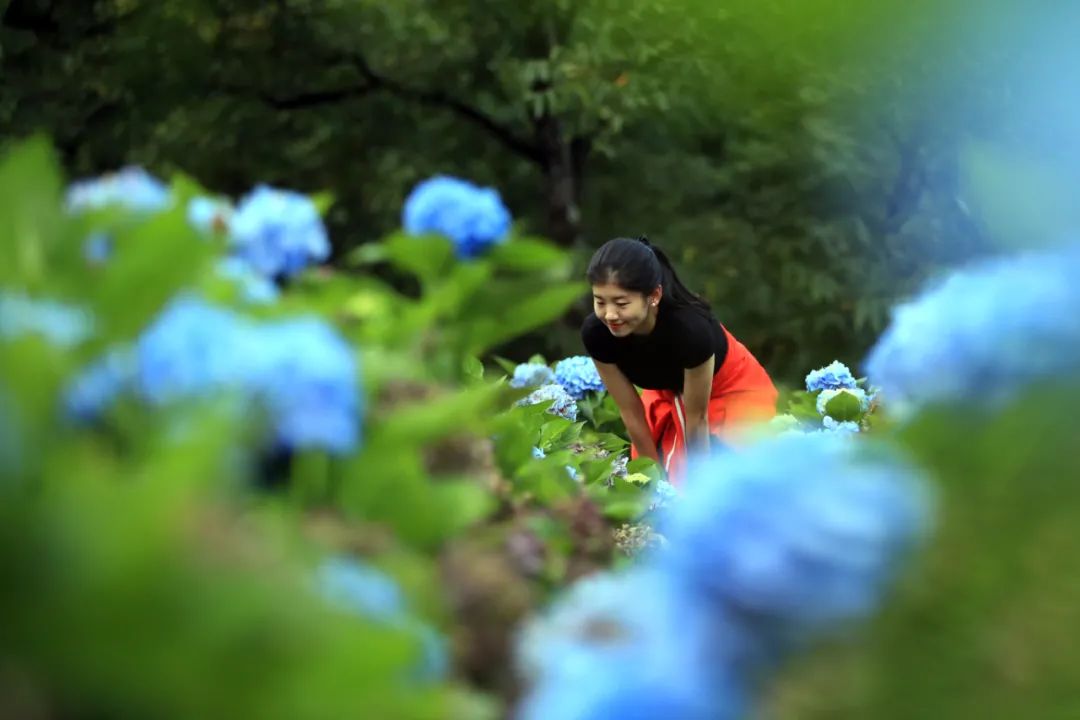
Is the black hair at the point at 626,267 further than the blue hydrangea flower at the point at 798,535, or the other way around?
the black hair at the point at 626,267

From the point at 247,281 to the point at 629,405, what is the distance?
121 inches

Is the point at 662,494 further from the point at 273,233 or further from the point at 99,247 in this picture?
the point at 99,247

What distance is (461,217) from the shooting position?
129 cm

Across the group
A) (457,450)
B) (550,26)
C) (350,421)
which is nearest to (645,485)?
(457,450)

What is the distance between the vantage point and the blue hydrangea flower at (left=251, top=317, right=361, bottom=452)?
3.01 ft

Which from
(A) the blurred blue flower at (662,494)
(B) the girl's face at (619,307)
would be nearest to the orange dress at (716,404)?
(B) the girl's face at (619,307)

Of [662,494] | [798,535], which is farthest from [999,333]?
[662,494]

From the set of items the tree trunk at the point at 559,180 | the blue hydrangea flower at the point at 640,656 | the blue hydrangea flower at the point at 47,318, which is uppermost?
the tree trunk at the point at 559,180

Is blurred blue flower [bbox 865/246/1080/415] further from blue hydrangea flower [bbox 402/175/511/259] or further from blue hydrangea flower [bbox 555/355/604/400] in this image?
blue hydrangea flower [bbox 555/355/604/400]

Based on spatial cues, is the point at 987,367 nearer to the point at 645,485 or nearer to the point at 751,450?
the point at 751,450

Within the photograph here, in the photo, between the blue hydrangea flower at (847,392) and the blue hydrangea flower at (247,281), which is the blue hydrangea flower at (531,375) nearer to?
the blue hydrangea flower at (847,392)

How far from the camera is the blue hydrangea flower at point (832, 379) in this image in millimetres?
A: 3619

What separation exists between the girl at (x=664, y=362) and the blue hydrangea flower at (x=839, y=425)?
75cm

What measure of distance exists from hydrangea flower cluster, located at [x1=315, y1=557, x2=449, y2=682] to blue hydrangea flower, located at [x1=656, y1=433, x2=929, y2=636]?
195 mm
